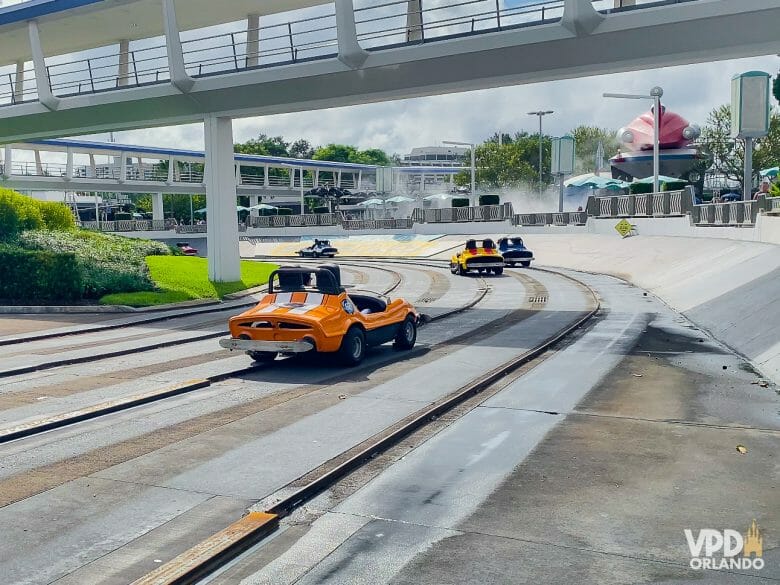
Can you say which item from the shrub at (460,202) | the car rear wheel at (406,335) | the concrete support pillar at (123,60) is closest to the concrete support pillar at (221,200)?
the concrete support pillar at (123,60)

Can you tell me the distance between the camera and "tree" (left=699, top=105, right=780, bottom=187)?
75.8m

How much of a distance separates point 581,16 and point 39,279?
17317 mm

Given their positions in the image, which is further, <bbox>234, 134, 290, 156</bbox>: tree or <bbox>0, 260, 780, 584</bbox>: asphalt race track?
<bbox>234, 134, 290, 156</bbox>: tree

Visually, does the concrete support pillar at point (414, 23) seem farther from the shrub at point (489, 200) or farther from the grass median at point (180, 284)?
the shrub at point (489, 200)

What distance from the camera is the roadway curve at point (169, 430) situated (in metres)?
6.12

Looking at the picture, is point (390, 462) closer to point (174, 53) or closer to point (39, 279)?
point (39, 279)

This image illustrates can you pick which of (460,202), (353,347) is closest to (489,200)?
(460,202)

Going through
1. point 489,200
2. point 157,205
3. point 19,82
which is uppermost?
point 19,82

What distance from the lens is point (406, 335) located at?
50.8 ft

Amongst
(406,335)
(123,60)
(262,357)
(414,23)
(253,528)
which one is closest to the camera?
(253,528)

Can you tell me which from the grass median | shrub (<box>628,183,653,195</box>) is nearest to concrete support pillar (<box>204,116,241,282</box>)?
the grass median

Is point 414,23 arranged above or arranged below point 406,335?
above

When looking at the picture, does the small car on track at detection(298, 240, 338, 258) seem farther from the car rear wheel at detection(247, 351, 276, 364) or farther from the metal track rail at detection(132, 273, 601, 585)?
the metal track rail at detection(132, 273, 601, 585)

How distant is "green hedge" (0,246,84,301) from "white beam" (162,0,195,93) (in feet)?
23.0
